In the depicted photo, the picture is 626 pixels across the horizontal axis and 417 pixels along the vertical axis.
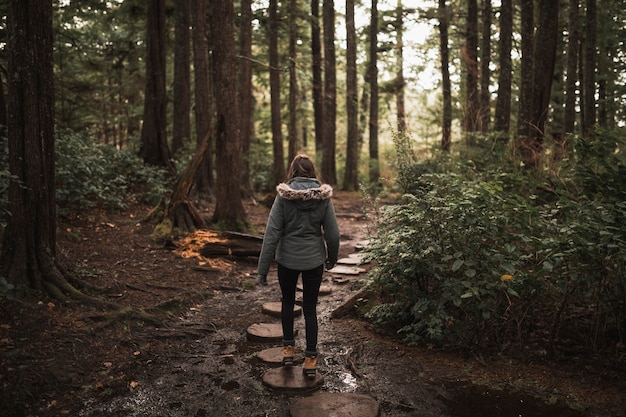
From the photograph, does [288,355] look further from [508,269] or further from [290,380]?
[508,269]

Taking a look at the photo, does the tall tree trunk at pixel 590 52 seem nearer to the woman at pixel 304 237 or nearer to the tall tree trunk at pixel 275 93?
the tall tree trunk at pixel 275 93

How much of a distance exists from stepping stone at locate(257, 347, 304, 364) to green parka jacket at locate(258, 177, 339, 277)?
3.40 ft

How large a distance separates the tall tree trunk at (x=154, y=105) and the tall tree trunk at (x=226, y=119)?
457 centimetres

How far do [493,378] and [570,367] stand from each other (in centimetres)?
85

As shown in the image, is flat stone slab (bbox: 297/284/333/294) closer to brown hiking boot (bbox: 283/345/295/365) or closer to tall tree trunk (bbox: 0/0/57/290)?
brown hiking boot (bbox: 283/345/295/365)

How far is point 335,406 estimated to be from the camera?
4.09 meters

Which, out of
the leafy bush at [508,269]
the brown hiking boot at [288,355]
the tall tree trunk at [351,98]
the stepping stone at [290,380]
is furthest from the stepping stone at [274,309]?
the tall tree trunk at [351,98]

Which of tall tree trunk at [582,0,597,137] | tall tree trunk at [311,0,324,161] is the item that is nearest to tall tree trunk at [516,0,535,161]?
tall tree trunk at [582,0,597,137]

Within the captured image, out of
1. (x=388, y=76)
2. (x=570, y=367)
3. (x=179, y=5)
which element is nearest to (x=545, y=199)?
(x=570, y=367)

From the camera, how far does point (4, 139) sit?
27.7 ft

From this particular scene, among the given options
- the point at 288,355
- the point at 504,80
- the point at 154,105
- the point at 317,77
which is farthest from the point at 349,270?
the point at 317,77

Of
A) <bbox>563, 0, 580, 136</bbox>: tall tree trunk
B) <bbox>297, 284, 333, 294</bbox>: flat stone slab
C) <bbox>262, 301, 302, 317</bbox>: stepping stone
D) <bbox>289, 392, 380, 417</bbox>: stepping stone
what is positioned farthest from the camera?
<bbox>563, 0, 580, 136</bbox>: tall tree trunk

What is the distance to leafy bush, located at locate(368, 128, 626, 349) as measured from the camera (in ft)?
15.2

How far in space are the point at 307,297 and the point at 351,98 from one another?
18022 mm
